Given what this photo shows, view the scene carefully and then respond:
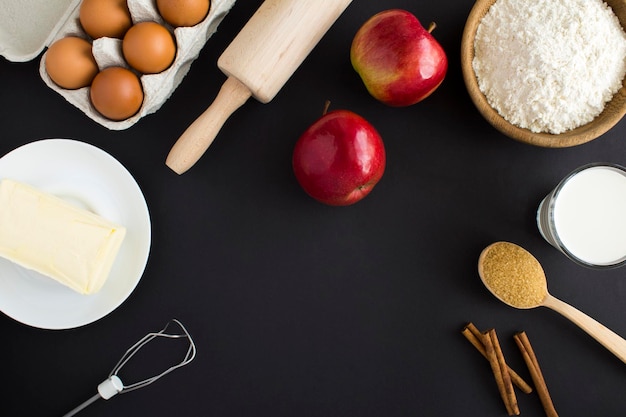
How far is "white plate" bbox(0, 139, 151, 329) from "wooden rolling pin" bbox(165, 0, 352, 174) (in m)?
0.11

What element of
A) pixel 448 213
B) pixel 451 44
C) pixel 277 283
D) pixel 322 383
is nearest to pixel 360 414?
pixel 322 383

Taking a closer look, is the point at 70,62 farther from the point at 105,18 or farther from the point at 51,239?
the point at 51,239

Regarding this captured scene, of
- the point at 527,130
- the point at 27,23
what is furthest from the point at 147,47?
the point at 527,130

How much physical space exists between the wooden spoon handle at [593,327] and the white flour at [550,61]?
275mm

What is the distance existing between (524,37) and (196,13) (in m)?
0.47

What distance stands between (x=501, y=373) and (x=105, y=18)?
0.81m

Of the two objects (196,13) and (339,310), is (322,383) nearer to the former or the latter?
(339,310)

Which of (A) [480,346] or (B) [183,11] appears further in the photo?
(A) [480,346]

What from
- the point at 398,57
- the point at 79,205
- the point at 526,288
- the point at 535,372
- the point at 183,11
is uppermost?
the point at 183,11

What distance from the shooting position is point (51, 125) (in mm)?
810

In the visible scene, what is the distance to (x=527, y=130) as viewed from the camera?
2.35ft

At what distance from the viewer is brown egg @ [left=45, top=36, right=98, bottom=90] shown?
68 cm

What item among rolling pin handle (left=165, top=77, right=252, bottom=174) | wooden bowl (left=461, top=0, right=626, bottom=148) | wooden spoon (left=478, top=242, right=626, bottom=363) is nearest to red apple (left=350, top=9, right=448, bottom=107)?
wooden bowl (left=461, top=0, right=626, bottom=148)

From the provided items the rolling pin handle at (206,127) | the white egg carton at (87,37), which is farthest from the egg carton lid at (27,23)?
the rolling pin handle at (206,127)
